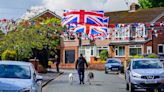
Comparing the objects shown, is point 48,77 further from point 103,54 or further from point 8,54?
point 103,54

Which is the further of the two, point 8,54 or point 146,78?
point 8,54

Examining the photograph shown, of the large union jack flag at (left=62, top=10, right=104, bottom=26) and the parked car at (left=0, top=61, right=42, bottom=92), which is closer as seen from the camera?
the parked car at (left=0, top=61, right=42, bottom=92)

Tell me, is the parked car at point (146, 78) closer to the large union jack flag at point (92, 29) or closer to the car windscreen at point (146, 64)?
the car windscreen at point (146, 64)

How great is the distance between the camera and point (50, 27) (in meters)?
49.1

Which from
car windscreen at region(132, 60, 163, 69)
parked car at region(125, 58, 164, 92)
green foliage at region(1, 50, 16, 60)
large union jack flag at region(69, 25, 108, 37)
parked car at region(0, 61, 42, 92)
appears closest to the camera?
parked car at region(0, 61, 42, 92)

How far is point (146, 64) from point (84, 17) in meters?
24.3

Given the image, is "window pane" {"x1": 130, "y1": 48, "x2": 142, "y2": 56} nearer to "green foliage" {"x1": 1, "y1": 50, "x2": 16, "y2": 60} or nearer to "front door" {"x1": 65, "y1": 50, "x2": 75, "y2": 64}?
"front door" {"x1": 65, "y1": 50, "x2": 75, "y2": 64}

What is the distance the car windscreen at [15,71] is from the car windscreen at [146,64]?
8.98 m

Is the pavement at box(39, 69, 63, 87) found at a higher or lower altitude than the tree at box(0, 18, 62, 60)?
lower

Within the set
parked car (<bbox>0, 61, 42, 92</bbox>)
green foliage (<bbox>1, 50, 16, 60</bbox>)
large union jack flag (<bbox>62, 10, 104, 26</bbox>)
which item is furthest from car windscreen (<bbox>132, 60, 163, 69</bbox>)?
large union jack flag (<bbox>62, 10, 104, 26</bbox>)

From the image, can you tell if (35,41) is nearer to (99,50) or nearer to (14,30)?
(14,30)

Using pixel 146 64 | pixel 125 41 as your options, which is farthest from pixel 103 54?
pixel 146 64

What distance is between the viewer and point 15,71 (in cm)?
1516

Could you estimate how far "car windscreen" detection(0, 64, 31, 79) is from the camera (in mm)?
14901
